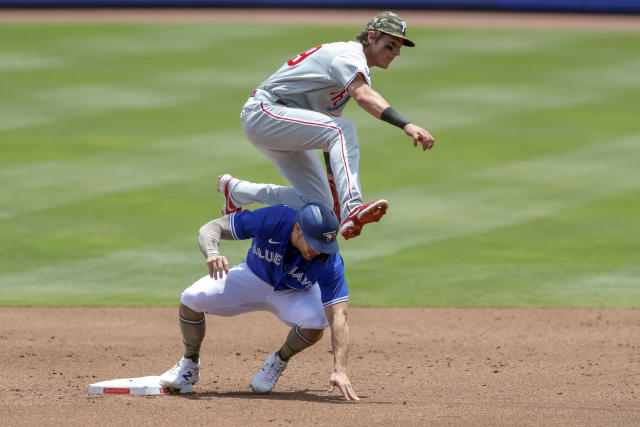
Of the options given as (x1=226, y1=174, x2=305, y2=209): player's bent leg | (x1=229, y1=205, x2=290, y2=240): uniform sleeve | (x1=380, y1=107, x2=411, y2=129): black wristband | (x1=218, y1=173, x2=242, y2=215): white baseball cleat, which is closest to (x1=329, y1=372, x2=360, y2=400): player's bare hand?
(x1=229, y1=205, x2=290, y2=240): uniform sleeve

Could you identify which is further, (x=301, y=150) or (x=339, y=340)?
(x=301, y=150)

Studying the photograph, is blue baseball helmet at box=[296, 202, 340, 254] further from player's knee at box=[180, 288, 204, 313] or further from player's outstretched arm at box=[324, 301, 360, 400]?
player's knee at box=[180, 288, 204, 313]

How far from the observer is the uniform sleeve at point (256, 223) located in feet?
23.7

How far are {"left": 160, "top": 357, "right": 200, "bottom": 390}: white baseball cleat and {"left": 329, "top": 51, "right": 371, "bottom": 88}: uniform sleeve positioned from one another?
2.36 m

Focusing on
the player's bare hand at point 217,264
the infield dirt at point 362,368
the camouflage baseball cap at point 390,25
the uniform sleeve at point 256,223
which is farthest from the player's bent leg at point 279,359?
the camouflage baseball cap at point 390,25

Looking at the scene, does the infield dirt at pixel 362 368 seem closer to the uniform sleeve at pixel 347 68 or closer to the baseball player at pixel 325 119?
the baseball player at pixel 325 119

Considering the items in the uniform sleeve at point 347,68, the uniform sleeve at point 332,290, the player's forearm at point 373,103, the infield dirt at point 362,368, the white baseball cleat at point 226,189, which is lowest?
the infield dirt at point 362,368

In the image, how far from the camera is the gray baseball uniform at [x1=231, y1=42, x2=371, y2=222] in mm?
7379

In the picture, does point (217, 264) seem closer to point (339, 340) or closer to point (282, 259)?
point (282, 259)

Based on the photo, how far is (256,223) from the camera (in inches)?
284

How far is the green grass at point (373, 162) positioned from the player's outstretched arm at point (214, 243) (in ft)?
13.0

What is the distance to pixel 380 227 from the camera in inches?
540

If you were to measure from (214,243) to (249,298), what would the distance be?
2.58 feet

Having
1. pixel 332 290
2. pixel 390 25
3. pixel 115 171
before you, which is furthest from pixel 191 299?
pixel 115 171
